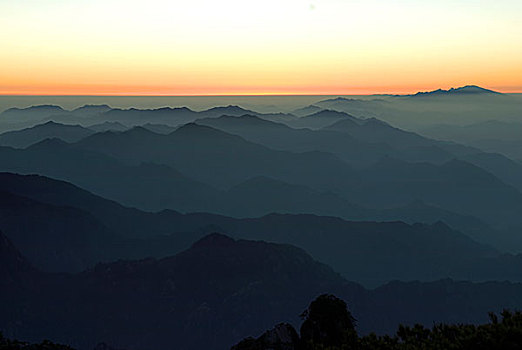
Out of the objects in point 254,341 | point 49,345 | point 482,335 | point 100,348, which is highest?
point 482,335

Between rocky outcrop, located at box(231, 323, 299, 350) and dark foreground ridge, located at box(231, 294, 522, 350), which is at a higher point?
dark foreground ridge, located at box(231, 294, 522, 350)

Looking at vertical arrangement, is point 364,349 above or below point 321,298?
above

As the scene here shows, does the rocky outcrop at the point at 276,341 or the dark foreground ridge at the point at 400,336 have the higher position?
the dark foreground ridge at the point at 400,336

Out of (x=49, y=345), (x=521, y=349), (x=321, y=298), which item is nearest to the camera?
(x=521, y=349)

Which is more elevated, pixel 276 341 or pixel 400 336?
pixel 400 336

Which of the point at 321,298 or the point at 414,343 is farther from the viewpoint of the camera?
the point at 321,298

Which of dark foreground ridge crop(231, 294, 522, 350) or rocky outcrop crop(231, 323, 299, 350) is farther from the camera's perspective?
rocky outcrop crop(231, 323, 299, 350)

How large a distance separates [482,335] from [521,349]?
9.40 feet

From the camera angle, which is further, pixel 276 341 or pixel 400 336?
pixel 276 341

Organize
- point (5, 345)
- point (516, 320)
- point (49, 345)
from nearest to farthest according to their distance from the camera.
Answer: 1. point (516, 320)
2. point (5, 345)
3. point (49, 345)

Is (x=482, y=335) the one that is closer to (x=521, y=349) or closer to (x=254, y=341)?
(x=521, y=349)

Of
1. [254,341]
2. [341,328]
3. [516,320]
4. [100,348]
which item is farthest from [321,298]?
[100,348]

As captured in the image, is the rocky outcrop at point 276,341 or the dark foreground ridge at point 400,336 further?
the rocky outcrop at point 276,341

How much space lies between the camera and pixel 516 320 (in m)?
39.3
